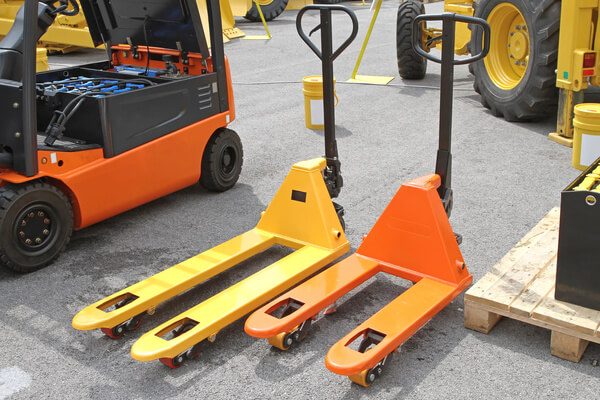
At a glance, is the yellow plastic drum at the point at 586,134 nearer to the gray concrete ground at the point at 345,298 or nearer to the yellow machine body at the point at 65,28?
the gray concrete ground at the point at 345,298

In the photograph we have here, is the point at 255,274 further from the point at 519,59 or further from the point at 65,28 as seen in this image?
the point at 65,28

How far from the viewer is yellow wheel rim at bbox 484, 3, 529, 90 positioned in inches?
285

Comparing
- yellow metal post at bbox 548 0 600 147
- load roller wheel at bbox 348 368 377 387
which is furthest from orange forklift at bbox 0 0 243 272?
yellow metal post at bbox 548 0 600 147

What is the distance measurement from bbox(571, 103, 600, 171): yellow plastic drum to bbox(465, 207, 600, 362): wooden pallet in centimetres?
200

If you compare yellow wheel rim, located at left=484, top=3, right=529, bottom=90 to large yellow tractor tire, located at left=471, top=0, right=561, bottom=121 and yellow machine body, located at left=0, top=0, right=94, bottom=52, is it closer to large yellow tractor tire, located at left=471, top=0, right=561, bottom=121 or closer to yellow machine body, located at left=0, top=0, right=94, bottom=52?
large yellow tractor tire, located at left=471, top=0, right=561, bottom=121

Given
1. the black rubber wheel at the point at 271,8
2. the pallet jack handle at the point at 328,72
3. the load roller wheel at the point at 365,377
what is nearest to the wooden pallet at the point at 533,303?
the load roller wheel at the point at 365,377

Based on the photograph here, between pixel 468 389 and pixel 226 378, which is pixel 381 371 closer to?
pixel 468 389

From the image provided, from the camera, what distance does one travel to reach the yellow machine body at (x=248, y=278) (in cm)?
347

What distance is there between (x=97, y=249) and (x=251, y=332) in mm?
1938

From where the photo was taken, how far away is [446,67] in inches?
151

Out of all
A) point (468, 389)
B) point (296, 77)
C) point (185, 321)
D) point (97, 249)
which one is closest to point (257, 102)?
Result: point (296, 77)

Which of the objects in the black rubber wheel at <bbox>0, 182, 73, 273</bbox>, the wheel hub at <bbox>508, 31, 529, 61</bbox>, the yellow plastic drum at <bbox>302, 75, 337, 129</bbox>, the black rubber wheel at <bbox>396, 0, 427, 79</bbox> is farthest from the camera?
the black rubber wheel at <bbox>396, 0, 427, 79</bbox>

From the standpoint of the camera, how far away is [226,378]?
3357 mm

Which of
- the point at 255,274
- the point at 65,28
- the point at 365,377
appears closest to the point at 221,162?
the point at 255,274
